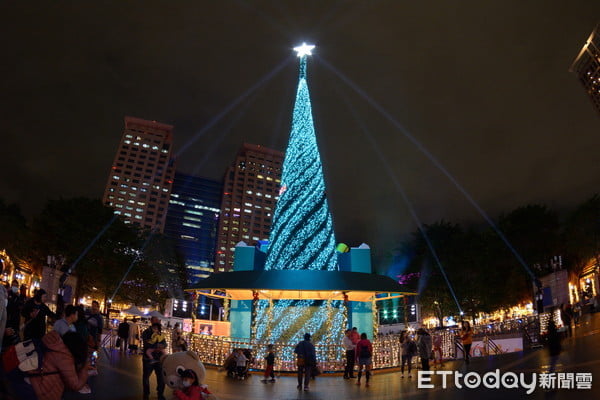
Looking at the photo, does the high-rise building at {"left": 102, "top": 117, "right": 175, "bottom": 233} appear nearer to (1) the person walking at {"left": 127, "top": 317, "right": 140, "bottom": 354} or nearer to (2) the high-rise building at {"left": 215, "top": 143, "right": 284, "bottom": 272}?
(2) the high-rise building at {"left": 215, "top": 143, "right": 284, "bottom": 272}

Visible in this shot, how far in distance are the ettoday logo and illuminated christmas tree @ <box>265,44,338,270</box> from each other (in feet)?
27.8

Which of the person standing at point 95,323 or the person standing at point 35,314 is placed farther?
the person standing at point 95,323

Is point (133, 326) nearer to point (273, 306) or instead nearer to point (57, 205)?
point (273, 306)

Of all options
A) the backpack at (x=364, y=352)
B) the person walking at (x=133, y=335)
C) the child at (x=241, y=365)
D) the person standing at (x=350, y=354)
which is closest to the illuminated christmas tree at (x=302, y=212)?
the person standing at (x=350, y=354)

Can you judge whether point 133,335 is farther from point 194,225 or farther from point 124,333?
point 194,225

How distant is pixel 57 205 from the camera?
4025cm

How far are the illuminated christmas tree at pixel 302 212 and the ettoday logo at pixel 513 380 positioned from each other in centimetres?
848

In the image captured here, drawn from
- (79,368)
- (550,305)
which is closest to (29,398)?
(79,368)

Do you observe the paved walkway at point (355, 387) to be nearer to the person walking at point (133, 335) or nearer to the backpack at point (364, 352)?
the backpack at point (364, 352)

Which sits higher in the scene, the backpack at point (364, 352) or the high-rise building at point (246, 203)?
the high-rise building at point (246, 203)

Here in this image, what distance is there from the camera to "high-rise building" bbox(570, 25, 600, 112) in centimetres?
8638

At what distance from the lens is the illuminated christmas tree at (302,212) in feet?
70.4

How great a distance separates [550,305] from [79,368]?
106 feet

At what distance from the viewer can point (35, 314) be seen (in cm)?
916
